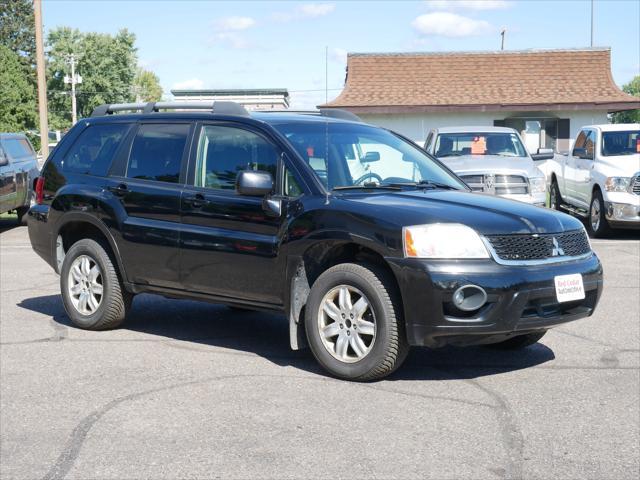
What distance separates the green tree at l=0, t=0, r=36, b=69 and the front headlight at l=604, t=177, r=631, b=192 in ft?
263

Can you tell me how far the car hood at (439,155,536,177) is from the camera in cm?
1507

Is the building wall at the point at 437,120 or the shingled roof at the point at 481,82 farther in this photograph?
the building wall at the point at 437,120

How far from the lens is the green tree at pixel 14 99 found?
148 ft

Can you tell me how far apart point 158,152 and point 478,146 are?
9.41 meters

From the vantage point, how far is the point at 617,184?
1574 centimetres

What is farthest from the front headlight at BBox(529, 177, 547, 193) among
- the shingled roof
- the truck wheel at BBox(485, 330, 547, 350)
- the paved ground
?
the shingled roof

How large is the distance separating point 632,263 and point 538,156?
3.69 meters

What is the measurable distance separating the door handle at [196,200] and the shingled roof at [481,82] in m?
26.4

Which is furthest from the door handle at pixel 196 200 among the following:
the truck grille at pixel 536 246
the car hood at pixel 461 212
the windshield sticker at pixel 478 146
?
the windshield sticker at pixel 478 146

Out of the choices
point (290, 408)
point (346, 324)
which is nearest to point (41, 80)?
point (346, 324)

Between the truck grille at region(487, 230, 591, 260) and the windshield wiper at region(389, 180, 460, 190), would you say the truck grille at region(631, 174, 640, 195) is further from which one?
the truck grille at region(487, 230, 591, 260)

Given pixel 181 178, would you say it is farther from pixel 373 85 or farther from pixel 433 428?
pixel 373 85

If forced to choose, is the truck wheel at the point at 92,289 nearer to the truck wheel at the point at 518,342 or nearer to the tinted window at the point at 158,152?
the tinted window at the point at 158,152

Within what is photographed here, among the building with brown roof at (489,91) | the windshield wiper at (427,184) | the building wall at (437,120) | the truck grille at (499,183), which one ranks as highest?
the building with brown roof at (489,91)
